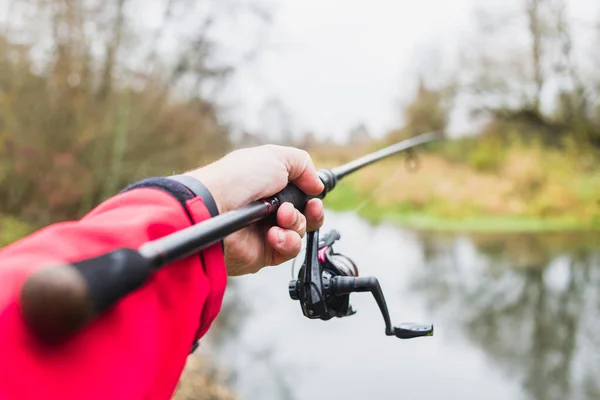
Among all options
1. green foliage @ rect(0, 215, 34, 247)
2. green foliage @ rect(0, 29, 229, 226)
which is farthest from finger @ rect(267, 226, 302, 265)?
green foliage @ rect(0, 29, 229, 226)

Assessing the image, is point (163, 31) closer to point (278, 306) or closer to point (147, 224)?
point (278, 306)

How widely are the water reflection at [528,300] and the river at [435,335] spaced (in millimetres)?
14

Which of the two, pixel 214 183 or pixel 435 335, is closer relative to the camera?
pixel 214 183

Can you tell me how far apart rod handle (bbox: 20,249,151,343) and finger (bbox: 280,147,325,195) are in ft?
1.64

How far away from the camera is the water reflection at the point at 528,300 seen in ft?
19.9

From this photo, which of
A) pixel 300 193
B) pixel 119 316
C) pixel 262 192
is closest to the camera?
pixel 119 316

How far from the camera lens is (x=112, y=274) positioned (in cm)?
49

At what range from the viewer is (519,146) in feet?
33.6

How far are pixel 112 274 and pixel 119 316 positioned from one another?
0.07 metres

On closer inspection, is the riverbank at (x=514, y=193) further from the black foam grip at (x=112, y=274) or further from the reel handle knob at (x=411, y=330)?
the black foam grip at (x=112, y=274)

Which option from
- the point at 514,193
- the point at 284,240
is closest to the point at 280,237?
the point at 284,240

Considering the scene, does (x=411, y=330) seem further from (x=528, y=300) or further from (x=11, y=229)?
(x=528, y=300)

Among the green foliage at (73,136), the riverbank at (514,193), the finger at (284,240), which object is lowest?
the riverbank at (514,193)

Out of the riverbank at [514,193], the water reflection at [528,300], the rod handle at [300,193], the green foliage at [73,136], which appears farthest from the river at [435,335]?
the rod handle at [300,193]
